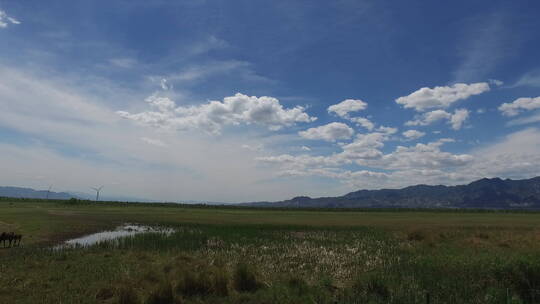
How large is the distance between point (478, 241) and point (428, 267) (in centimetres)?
1690

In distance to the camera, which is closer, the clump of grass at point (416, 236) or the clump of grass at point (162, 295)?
the clump of grass at point (162, 295)

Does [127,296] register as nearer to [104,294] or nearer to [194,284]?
[104,294]

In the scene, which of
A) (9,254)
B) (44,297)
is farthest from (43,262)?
(44,297)

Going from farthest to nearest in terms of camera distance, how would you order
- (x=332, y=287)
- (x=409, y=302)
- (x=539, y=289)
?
(x=332, y=287) < (x=539, y=289) < (x=409, y=302)

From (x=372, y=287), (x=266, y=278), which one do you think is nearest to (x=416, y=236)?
(x=372, y=287)

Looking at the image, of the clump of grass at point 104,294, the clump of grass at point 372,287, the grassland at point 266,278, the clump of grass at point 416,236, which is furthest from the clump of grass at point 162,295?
the clump of grass at point 416,236

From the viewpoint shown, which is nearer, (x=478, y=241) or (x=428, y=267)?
(x=428, y=267)

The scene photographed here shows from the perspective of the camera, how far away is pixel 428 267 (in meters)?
20.8

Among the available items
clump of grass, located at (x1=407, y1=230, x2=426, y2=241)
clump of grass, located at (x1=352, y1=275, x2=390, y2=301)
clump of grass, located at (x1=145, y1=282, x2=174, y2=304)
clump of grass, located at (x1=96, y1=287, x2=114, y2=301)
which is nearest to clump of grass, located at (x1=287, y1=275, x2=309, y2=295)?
clump of grass, located at (x1=352, y1=275, x2=390, y2=301)

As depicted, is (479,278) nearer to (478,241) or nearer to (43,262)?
(478,241)

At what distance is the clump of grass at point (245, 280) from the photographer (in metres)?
16.6

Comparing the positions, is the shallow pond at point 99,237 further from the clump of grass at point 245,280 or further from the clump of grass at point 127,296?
the clump of grass at point 245,280

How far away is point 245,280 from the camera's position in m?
16.8

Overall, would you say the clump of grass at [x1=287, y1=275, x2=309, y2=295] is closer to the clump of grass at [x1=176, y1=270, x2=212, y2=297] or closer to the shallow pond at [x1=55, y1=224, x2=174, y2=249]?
the clump of grass at [x1=176, y1=270, x2=212, y2=297]
